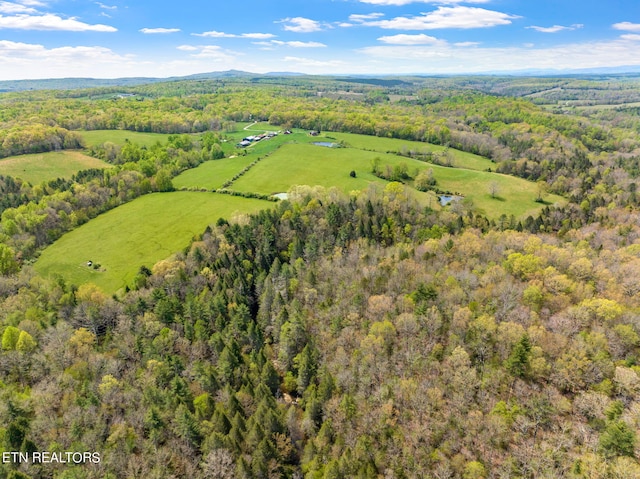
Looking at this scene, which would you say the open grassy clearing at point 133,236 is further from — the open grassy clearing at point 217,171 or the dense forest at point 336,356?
the open grassy clearing at point 217,171

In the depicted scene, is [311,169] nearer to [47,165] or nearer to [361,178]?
[361,178]

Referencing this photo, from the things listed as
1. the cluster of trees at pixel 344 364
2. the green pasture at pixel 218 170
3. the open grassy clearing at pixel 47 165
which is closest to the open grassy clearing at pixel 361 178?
the green pasture at pixel 218 170

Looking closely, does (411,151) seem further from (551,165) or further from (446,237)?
(446,237)

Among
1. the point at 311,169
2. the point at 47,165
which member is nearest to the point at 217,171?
the point at 311,169

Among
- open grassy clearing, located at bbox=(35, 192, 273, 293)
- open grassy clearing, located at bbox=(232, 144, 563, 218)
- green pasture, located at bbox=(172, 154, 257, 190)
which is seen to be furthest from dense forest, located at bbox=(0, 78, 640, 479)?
green pasture, located at bbox=(172, 154, 257, 190)

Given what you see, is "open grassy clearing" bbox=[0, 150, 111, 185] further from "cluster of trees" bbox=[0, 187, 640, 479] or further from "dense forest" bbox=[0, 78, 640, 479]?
"cluster of trees" bbox=[0, 187, 640, 479]

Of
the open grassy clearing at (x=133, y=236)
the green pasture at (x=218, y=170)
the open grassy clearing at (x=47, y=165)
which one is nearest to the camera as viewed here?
the open grassy clearing at (x=133, y=236)
